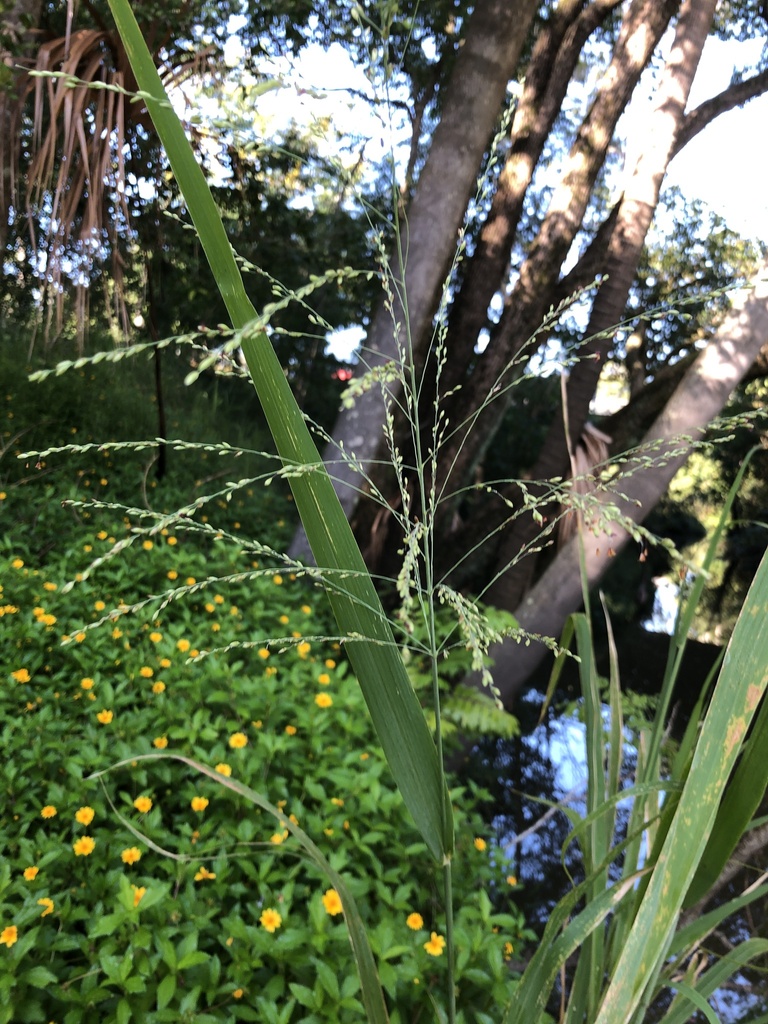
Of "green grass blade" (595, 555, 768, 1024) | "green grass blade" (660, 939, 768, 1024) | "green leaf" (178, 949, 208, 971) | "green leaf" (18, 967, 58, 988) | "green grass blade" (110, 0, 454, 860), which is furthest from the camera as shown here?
"green leaf" (178, 949, 208, 971)

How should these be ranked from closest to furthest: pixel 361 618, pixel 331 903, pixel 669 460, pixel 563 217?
pixel 361 618
pixel 331 903
pixel 669 460
pixel 563 217

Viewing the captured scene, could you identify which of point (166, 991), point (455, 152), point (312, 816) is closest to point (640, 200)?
point (455, 152)

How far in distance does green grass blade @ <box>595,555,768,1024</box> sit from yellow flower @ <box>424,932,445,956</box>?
37.5 inches

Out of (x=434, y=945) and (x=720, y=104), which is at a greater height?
(x=720, y=104)

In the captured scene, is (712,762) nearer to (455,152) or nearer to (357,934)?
(357,934)

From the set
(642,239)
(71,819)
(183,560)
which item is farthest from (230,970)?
(642,239)

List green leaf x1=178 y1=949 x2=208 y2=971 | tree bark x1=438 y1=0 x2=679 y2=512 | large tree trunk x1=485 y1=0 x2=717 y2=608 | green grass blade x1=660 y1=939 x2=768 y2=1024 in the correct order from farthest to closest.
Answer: tree bark x1=438 y1=0 x2=679 y2=512
large tree trunk x1=485 y1=0 x2=717 y2=608
green leaf x1=178 y1=949 x2=208 y2=971
green grass blade x1=660 y1=939 x2=768 y2=1024

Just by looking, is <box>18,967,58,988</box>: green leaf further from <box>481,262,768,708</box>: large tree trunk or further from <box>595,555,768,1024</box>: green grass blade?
<box>481,262,768,708</box>: large tree trunk

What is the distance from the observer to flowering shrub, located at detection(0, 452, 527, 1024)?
1.13m

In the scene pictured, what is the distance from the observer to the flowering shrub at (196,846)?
3.72 ft

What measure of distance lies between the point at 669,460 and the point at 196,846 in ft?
8.20

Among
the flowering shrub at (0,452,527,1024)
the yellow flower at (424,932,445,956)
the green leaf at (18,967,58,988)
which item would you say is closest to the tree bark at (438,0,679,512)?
the flowering shrub at (0,452,527,1024)

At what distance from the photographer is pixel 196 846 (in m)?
1.40

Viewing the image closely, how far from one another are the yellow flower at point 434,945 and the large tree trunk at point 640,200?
7.41 ft
